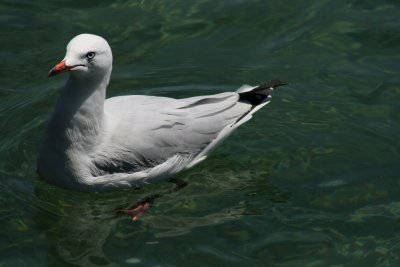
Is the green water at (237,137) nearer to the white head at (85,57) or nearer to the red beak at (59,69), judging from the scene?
the white head at (85,57)

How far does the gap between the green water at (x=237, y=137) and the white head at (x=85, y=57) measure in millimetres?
1343

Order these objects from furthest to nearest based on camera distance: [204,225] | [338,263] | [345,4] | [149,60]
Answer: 1. [345,4]
2. [149,60]
3. [204,225]
4. [338,263]

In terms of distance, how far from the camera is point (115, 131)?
302 inches

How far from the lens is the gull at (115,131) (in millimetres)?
7312

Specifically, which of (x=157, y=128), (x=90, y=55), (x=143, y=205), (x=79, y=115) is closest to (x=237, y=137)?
(x=157, y=128)

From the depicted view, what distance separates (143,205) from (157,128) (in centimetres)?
71

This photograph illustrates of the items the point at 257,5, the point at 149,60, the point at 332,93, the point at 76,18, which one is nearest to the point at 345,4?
the point at 257,5

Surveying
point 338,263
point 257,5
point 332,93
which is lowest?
point 338,263

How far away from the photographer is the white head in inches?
273

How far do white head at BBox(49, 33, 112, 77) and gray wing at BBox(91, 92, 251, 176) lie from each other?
0.69 meters

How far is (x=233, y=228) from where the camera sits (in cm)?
748

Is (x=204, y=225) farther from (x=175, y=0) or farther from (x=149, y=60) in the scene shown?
(x=175, y=0)

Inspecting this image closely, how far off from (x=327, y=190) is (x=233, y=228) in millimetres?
1067

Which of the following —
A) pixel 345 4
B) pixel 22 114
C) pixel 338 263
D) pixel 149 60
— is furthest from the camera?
pixel 345 4
